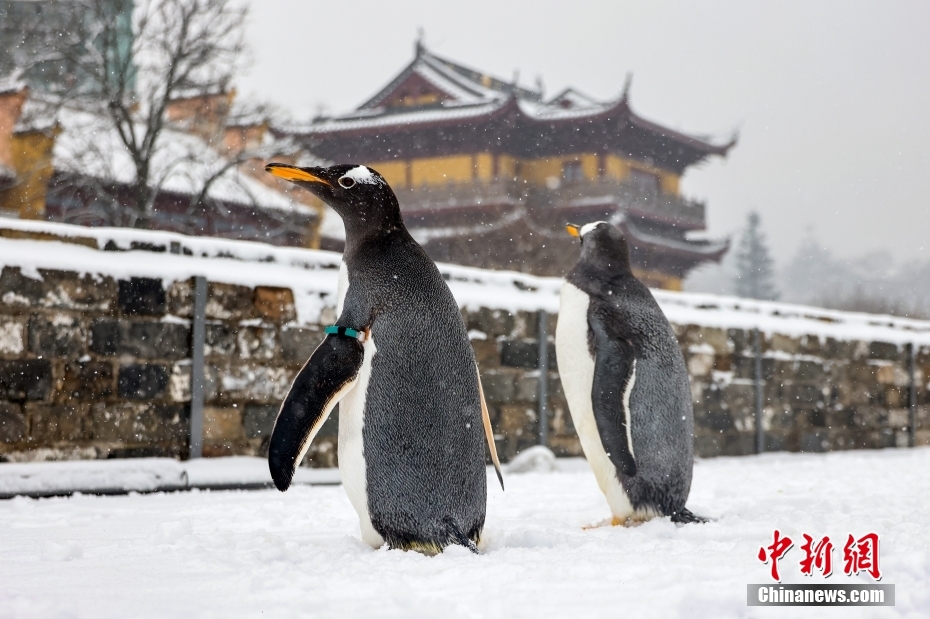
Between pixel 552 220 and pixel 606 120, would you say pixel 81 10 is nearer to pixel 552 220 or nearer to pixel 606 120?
pixel 552 220

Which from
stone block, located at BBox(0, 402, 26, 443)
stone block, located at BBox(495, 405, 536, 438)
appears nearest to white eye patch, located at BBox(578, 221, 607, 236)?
stone block, located at BBox(495, 405, 536, 438)

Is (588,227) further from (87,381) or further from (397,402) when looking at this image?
(87,381)

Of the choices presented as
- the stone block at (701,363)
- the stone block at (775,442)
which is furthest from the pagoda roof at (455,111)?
the stone block at (701,363)

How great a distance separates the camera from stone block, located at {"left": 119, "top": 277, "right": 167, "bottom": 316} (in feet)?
16.8

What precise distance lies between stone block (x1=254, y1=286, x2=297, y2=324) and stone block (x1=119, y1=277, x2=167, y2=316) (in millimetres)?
553

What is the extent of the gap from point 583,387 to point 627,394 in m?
0.20

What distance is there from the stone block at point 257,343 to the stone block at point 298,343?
0.22 feet

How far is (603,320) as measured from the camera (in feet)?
12.0

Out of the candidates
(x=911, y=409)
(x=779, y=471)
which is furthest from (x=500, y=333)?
(x=911, y=409)

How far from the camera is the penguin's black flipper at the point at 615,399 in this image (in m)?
3.51

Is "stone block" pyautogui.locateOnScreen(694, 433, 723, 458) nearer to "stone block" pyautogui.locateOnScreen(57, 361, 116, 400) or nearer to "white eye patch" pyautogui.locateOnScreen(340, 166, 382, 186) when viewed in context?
"stone block" pyautogui.locateOnScreen(57, 361, 116, 400)

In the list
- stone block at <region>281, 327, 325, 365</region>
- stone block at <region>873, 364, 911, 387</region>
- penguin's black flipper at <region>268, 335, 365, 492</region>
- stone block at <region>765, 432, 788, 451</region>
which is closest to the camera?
penguin's black flipper at <region>268, 335, 365, 492</region>

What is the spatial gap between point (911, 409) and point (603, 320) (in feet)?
24.0

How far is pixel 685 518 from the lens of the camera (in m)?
3.63
